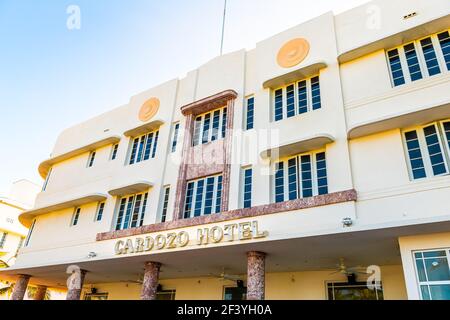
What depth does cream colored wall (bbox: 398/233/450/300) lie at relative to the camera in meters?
7.71

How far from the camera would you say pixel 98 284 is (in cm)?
1811

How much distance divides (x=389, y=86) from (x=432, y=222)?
4.26m

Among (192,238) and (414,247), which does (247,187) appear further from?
(414,247)

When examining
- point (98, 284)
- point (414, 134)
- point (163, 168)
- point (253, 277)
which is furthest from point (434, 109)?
point (98, 284)

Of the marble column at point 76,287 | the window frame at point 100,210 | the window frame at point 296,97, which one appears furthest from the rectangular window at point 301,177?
the marble column at point 76,287

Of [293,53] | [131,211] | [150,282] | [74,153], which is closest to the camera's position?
[150,282]

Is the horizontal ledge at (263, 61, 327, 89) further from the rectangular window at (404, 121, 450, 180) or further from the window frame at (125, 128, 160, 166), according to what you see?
the window frame at (125, 128, 160, 166)

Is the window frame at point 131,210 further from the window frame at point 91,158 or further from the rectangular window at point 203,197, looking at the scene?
the window frame at point 91,158

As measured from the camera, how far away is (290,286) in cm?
1185

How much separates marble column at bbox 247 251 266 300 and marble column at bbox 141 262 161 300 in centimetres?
386

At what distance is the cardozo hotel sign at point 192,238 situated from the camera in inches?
386

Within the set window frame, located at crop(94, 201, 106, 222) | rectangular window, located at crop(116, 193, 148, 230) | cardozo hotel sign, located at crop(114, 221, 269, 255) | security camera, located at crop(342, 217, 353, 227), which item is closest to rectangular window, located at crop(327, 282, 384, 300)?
security camera, located at crop(342, 217, 353, 227)

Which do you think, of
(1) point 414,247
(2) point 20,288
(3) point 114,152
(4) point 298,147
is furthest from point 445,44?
(2) point 20,288

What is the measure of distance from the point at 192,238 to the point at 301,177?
391 cm
